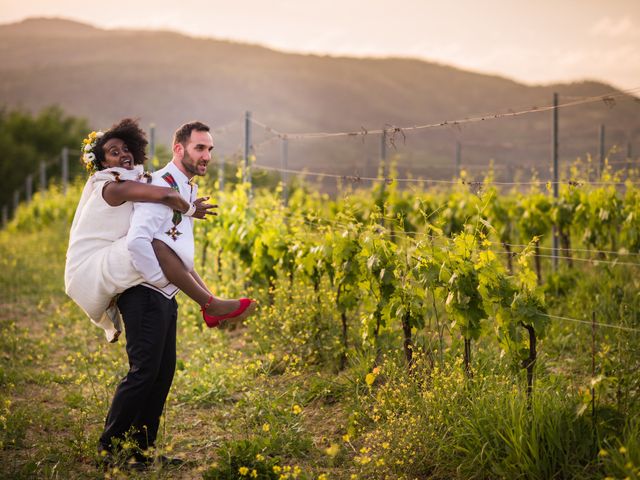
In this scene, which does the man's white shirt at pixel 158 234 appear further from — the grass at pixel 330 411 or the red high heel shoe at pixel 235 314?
the grass at pixel 330 411

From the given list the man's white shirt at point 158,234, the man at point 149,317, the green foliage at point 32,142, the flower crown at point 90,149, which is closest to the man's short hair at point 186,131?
the man at point 149,317

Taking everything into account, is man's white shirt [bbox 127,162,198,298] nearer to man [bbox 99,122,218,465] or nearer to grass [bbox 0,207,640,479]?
man [bbox 99,122,218,465]

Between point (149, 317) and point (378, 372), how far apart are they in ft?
4.62

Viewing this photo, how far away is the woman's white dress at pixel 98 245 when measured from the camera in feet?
11.5

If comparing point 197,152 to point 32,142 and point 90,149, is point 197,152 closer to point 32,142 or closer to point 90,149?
point 90,149

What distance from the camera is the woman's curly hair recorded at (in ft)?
12.0

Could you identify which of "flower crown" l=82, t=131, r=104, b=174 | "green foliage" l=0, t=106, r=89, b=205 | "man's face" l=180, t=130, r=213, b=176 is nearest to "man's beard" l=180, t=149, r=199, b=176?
"man's face" l=180, t=130, r=213, b=176

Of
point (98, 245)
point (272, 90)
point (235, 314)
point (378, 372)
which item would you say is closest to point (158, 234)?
point (98, 245)

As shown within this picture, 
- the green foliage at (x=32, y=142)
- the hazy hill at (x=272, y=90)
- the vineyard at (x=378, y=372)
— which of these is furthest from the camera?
the hazy hill at (x=272, y=90)

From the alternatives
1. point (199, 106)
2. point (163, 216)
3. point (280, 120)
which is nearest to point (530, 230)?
point (163, 216)

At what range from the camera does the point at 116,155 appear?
142 inches

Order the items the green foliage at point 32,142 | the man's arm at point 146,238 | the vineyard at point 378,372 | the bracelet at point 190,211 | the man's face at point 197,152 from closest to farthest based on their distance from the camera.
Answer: the vineyard at point 378,372 → the man's arm at point 146,238 → the bracelet at point 190,211 → the man's face at point 197,152 → the green foliage at point 32,142

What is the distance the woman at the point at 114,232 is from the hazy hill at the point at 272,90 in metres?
80.1

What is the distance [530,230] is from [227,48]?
440ft
